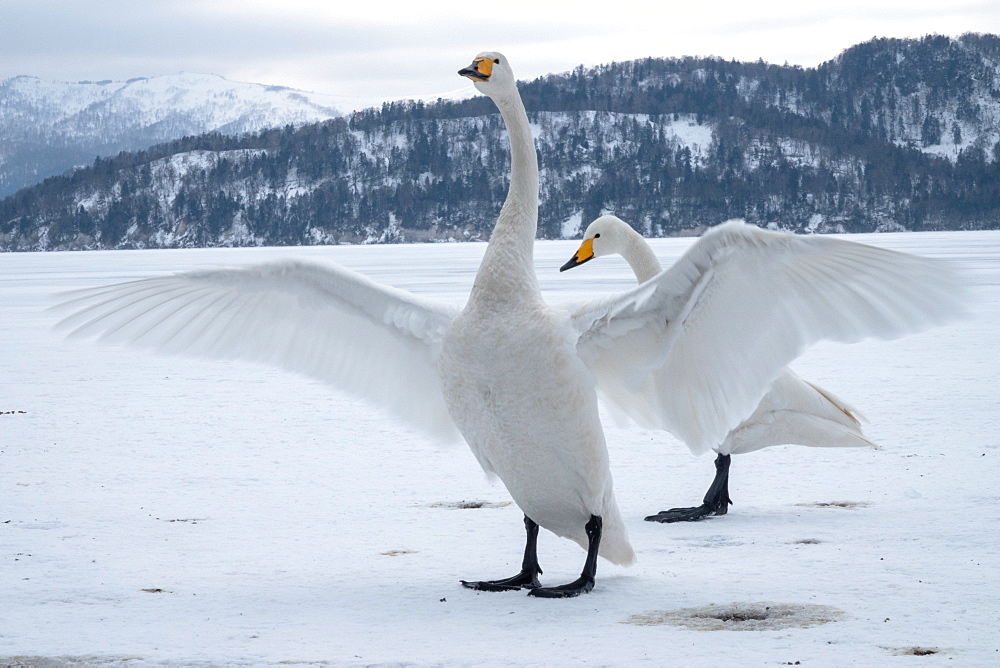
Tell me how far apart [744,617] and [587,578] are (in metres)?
0.77

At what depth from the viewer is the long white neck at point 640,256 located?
6.75m

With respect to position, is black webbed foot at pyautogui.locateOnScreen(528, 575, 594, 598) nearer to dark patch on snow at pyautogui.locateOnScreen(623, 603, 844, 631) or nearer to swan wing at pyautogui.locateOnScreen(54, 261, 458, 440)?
dark patch on snow at pyautogui.locateOnScreen(623, 603, 844, 631)

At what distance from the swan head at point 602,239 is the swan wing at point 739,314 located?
2.62 m

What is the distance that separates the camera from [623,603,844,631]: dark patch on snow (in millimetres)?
3895

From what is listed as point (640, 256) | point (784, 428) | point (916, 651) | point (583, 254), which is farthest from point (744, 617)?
point (583, 254)

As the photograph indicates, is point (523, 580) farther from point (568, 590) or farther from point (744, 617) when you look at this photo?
point (744, 617)

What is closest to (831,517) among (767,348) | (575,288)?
(767,348)

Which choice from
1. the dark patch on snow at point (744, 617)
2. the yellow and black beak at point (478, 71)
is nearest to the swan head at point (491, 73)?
the yellow and black beak at point (478, 71)

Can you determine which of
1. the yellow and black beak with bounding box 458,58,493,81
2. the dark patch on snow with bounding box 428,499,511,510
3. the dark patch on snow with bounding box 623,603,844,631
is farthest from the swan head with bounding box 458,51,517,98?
the dark patch on snow with bounding box 428,499,511,510

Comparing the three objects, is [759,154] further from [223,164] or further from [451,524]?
[451,524]

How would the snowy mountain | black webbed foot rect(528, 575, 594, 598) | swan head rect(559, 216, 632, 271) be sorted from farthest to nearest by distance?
1. the snowy mountain
2. swan head rect(559, 216, 632, 271)
3. black webbed foot rect(528, 575, 594, 598)

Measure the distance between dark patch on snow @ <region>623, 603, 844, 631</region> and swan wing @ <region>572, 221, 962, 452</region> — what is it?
0.78m

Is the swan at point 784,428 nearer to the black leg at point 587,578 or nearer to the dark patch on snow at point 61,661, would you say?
the black leg at point 587,578

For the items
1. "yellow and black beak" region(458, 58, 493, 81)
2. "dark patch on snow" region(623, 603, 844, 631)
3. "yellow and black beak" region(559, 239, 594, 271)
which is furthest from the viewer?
"yellow and black beak" region(559, 239, 594, 271)
